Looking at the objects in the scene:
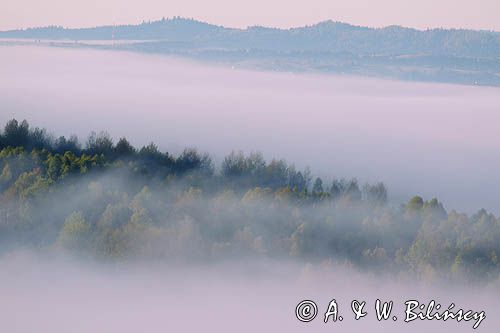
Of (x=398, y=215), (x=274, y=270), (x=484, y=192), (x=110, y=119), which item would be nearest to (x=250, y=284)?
(x=274, y=270)

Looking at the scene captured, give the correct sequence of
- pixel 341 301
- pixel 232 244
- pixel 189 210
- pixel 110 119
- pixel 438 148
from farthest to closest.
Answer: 1. pixel 438 148
2. pixel 110 119
3. pixel 189 210
4. pixel 232 244
5. pixel 341 301

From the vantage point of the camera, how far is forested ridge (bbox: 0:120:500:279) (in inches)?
1687

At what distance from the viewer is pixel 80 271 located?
132 ft

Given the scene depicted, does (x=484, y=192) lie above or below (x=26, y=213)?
below

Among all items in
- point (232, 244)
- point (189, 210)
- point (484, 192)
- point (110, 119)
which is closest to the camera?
point (232, 244)

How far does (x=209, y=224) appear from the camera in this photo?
153 ft

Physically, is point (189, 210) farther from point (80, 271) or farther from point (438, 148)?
point (438, 148)

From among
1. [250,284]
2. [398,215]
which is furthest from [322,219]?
[250,284]

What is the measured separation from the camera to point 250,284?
4003cm

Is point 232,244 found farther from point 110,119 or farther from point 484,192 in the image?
point 110,119

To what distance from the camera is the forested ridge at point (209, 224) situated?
42844 millimetres

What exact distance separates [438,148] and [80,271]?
144 metres

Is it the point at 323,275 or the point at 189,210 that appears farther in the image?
the point at 189,210

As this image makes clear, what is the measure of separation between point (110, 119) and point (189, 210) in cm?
11364
